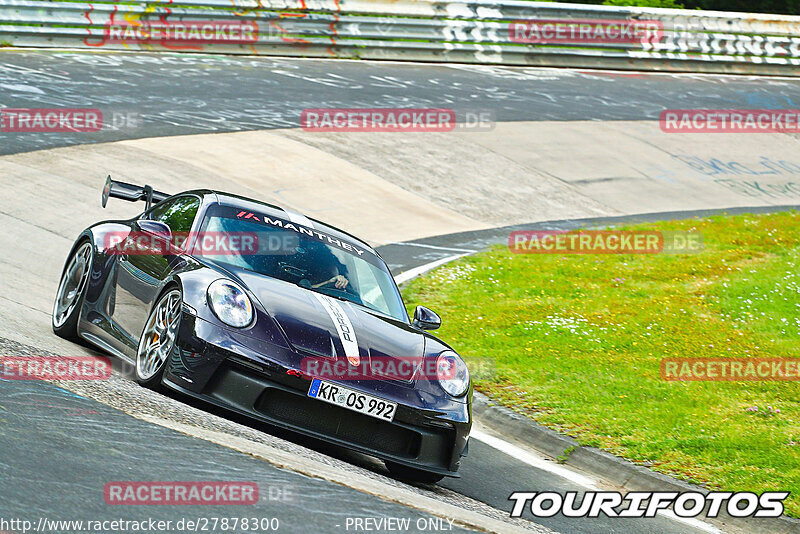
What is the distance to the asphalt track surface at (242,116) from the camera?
445 cm

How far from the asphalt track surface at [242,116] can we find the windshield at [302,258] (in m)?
1.08

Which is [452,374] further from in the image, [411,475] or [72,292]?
[72,292]

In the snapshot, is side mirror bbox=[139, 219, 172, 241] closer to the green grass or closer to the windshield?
the windshield

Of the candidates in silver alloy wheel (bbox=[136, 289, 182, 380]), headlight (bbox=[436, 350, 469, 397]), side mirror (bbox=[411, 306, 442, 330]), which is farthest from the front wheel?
side mirror (bbox=[411, 306, 442, 330])

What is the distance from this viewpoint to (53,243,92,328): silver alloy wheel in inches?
310

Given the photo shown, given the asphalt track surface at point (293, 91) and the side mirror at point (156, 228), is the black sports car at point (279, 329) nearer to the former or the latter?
the side mirror at point (156, 228)

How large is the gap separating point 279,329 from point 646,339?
16.9 ft

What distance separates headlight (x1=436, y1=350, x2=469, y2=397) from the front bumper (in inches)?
14.4

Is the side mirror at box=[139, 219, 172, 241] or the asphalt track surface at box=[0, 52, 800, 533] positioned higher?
the side mirror at box=[139, 219, 172, 241]

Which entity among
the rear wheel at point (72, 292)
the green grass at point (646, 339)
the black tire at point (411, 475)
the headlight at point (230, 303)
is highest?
the headlight at point (230, 303)

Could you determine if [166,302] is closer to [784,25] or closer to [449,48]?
[449,48]

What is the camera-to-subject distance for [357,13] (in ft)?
75.5

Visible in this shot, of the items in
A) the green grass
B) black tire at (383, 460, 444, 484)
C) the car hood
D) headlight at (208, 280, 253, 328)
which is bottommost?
the green grass

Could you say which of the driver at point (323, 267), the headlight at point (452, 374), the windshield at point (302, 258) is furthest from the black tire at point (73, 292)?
the headlight at point (452, 374)
